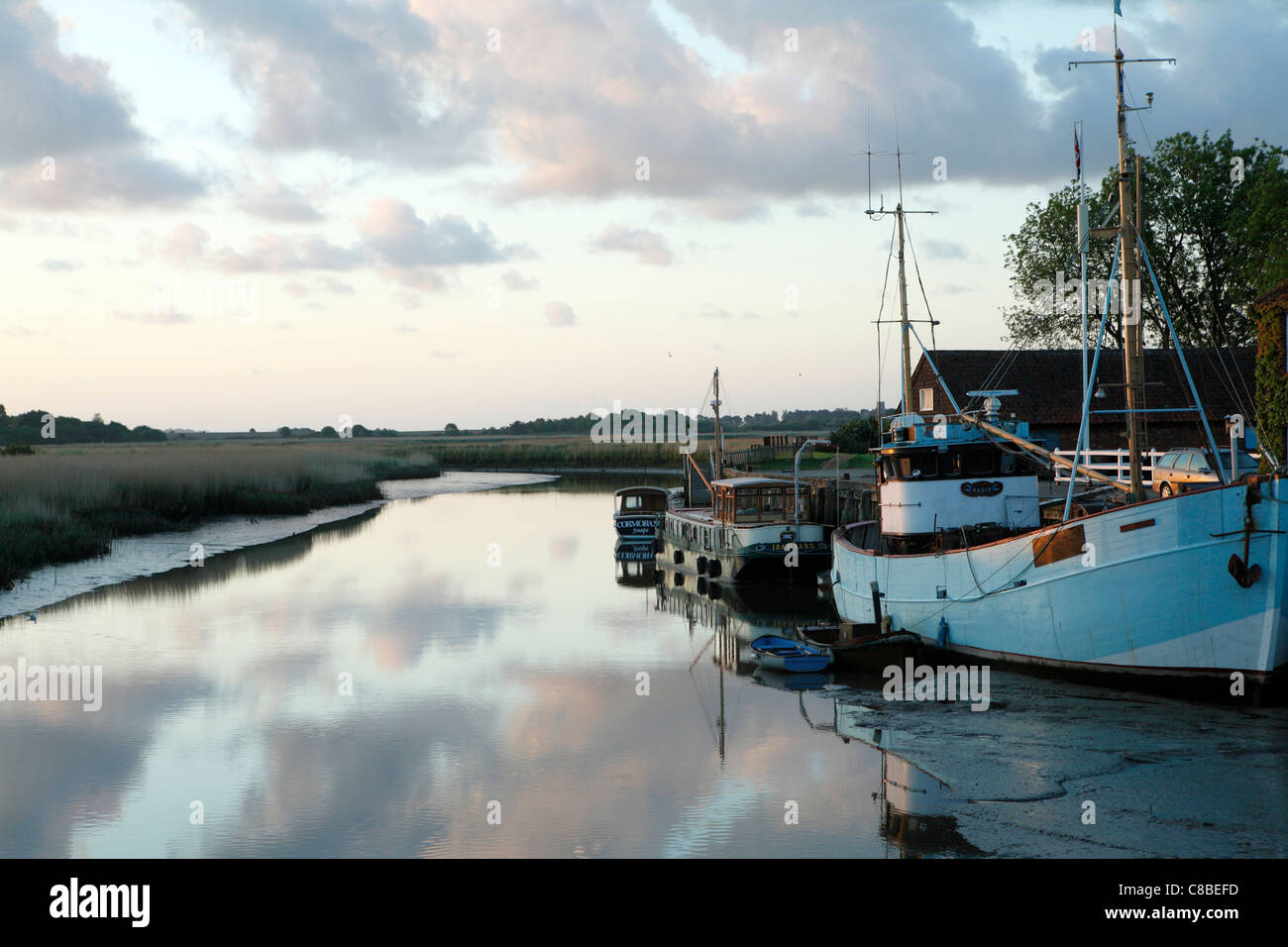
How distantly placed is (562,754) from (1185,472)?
61.7 ft

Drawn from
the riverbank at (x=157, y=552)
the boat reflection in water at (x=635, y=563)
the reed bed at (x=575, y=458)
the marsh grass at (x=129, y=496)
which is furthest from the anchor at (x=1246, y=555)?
the reed bed at (x=575, y=458)

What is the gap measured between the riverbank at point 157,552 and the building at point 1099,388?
108ft

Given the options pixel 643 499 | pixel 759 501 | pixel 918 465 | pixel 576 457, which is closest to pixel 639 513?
pixel 643 499

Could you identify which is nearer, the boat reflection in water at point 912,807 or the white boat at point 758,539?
the boat reflection in water at point 912,807

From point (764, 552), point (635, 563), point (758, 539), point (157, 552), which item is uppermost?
point (758, 539)

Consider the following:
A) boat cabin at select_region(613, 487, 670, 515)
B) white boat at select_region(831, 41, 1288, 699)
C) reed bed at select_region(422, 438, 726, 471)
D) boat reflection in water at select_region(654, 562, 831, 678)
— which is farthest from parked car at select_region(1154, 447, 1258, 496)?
reed bed at select_region(422, 438, 726, 471)

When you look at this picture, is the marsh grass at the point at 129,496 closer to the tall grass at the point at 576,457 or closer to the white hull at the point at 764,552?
the white hull at the point at 764,552

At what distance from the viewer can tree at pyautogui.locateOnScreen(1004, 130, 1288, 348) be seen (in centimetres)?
6059

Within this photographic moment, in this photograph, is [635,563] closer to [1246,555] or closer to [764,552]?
[764,552]

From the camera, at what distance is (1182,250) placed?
208 feet

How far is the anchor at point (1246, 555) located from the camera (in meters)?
19.9

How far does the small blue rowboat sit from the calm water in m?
0.41

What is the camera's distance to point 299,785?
17422 mm

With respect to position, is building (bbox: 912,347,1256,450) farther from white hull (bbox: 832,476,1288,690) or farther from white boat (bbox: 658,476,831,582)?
white hull (bbox: 832,476,1288,690)
